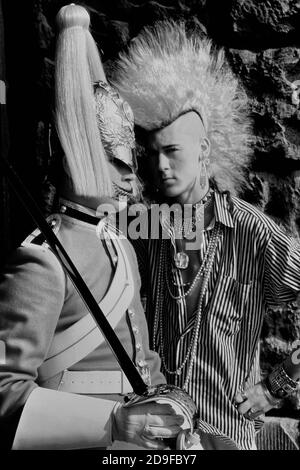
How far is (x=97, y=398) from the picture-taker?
121 centimetres

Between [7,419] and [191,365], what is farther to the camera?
[191,365]

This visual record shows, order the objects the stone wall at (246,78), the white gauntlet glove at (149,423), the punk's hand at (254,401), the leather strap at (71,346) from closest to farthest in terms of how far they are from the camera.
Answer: the white gauntlet glove at (149,423), the leather strap at (71,346), the punk's hand at (254,401), the stone wall at (246,78)

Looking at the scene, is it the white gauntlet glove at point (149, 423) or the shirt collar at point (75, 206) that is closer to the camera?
the white gauntlet glove at point (149, 423)

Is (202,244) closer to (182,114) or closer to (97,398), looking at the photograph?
(182,114)

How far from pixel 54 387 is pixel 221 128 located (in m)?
0.60

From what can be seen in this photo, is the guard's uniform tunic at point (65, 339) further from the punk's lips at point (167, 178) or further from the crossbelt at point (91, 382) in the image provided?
the punk's lips at point (167, 178)

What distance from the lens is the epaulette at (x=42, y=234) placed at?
1240mm

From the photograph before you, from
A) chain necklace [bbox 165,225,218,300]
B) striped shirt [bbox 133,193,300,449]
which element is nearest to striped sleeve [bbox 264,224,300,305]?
striped shirt [bbox 133,193,300,449]

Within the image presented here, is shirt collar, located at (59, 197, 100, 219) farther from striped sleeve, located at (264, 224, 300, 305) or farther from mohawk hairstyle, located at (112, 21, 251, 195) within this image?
striped sleeve, located at (264, 224, 300, 305)

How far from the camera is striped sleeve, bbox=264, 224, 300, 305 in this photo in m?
1.38

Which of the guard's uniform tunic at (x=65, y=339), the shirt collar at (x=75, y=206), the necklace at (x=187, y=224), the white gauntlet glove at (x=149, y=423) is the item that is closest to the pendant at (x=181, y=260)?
the necklace at (x=187, y=224)
